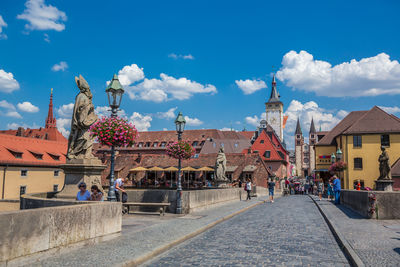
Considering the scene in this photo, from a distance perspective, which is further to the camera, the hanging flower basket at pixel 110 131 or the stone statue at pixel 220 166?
the stone statue at pixel 220 166

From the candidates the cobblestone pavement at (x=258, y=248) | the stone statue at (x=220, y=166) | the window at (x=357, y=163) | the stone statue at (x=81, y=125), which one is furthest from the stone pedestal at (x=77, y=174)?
Answer: the window at (x=357, y=163)

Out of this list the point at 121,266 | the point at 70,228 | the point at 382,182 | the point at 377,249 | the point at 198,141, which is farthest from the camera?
the point at 198,141

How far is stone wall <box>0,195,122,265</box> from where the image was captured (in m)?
5.53

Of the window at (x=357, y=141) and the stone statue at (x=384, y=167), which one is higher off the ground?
the window at (x=357, y=141)

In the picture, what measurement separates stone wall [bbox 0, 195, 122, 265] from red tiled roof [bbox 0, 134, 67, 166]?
136 feet

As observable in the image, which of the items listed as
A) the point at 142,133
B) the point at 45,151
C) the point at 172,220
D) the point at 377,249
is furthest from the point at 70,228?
the point at 142,133

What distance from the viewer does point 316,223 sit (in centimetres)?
1290

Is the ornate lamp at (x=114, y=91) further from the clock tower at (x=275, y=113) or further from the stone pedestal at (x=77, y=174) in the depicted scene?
the clock tower at (x=275, y=113)

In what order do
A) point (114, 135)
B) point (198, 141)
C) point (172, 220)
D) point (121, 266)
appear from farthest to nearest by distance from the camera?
point (198, 141)
point (172, 220)
point (114, 135)
point (121, 266)

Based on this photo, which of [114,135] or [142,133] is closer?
[114,135]

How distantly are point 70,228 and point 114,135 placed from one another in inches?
189

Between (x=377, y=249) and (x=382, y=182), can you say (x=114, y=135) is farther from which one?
(x=382, y=182)

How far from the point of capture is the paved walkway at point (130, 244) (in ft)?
20.5

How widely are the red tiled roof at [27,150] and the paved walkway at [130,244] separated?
39334mm
